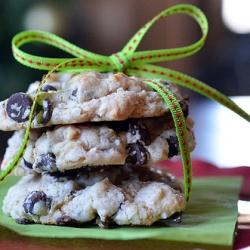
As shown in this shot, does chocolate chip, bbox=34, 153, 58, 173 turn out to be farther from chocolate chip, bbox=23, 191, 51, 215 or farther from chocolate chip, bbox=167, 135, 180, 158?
chocolate chip, bbox=167, 135, 180, 158

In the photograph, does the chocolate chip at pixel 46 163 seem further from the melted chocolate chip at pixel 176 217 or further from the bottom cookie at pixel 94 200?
the melted chocolate chip at pixel 176 217

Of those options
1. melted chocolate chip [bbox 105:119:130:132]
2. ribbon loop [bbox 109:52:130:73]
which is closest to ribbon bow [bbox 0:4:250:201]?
ribbon loop [bbox 109:52:130:73]

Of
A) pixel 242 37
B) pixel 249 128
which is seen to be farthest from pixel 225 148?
pixel 242 37

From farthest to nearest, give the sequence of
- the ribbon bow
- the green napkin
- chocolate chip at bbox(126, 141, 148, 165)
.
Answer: the ribbon bow → chocolate chip at bbox(126, 141, 148, 165) → the green napkin

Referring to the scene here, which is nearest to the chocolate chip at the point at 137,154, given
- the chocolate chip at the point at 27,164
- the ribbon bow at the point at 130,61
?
the ribbon bow at the point at 130,61

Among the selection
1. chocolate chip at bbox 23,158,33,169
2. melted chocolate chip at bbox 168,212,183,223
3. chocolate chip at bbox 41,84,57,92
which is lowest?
melted chocolate chip at bbox 168,212,183,223

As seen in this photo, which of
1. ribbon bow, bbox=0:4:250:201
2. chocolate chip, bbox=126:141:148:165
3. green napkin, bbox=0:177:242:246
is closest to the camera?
green napkin, bbox=0:177:242:246
